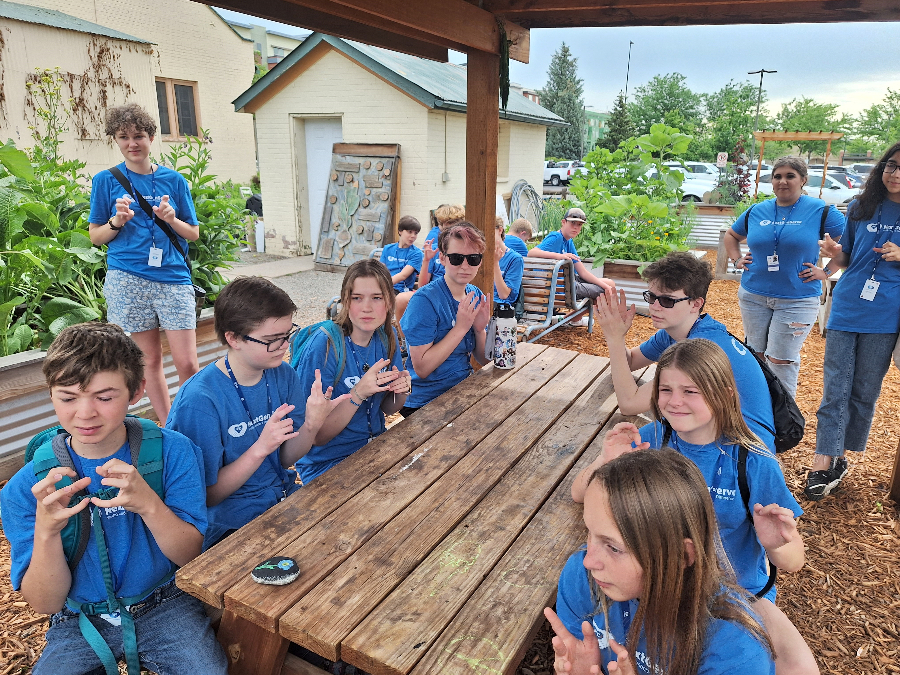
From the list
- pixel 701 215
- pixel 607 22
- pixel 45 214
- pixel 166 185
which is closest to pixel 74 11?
pixel 45 214

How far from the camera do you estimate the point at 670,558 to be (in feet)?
3.88

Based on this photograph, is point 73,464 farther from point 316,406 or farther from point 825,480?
point 825,480

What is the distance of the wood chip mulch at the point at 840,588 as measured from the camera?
234cm

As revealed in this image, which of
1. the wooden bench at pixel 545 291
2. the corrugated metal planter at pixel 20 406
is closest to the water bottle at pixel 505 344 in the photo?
the wooden bench at pixel 545 291

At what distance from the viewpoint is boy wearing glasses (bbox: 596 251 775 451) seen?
210cm

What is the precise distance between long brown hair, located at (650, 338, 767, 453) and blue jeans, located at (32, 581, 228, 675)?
5.31ft

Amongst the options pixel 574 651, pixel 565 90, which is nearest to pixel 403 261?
pixel 574 651

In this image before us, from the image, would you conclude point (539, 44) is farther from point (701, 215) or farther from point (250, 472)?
point (250, 472)

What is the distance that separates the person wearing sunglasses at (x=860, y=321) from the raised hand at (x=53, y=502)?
354cm

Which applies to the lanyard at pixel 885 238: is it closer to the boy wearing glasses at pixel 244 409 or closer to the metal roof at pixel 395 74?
the boy wearing glasses at pixel 244 409

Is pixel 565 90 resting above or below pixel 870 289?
above

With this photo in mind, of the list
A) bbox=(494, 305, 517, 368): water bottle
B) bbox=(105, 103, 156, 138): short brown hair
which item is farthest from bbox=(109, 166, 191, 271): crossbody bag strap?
bbox=(494, 305, 517, 368): water bottle

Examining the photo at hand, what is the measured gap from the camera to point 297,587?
5.04 ft

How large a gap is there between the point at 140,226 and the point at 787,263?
4.07m
